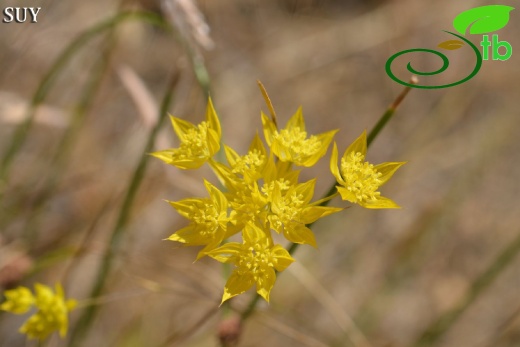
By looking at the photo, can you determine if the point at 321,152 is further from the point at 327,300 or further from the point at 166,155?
the point at 327,300

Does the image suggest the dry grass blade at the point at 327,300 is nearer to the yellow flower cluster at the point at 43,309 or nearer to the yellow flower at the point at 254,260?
the yellow flower at the point at 254,260

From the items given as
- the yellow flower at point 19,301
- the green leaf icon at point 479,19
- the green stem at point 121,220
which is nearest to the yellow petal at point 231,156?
the green stem at point 121,220

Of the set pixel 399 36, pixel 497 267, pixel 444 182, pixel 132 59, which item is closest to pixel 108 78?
pixel 132 59

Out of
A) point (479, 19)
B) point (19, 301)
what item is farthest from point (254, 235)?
point (479, 19)

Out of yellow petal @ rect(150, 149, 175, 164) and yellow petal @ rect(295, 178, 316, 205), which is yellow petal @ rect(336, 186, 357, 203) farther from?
yellow petal @ rect(150, 149, 175, 164)

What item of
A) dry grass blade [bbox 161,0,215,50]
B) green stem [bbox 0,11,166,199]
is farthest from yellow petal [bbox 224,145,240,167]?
green stem [bbox 0,11,166,199]
